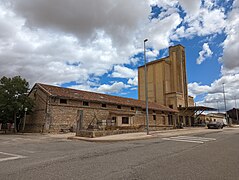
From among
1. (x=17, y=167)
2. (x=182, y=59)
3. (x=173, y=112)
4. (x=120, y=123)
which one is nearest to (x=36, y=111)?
(x=120, y=123)

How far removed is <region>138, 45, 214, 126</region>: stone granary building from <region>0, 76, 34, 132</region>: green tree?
3347cm

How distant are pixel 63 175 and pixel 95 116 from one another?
22.9 metres

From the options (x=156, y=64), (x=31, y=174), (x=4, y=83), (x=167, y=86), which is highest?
(x=156, y=64)

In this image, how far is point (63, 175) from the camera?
18.4 feet

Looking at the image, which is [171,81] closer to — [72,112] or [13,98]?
[72,112]

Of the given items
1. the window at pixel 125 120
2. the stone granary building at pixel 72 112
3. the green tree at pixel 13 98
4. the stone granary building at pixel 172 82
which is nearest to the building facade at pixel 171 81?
the stone granary building at pixel 172 82

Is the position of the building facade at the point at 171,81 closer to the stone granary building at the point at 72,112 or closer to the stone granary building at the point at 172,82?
the stone granary building at the point at 172,82

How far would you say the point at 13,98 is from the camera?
26500 mm

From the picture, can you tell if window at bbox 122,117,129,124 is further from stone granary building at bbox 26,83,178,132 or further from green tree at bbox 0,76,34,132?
green tree at bbox 0,76,34,132

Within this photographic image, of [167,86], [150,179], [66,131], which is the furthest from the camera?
[167,86]

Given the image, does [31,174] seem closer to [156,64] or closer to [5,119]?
[5,119]

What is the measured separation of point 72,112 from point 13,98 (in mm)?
7546

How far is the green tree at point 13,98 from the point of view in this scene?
25703 mm

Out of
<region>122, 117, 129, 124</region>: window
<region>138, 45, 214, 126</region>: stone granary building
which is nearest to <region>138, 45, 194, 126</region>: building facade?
<region>138, 45, 214, 126</region>: stone granary building
